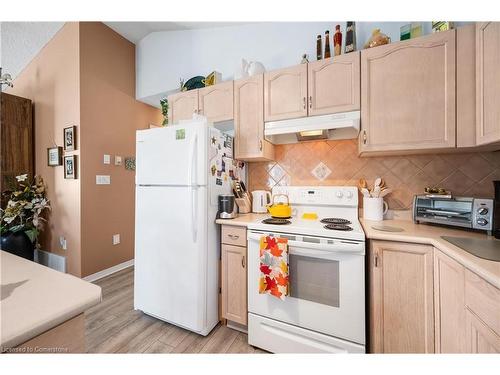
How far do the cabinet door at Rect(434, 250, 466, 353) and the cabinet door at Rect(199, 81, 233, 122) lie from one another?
1.78 metres

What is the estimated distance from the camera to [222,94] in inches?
76.8

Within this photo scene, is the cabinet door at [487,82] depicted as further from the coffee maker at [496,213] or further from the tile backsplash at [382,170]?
the tile backsplash at [382,170]

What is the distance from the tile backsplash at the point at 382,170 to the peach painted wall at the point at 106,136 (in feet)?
6.31

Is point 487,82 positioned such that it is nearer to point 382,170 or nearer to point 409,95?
point 409,95

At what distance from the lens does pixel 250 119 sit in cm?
184

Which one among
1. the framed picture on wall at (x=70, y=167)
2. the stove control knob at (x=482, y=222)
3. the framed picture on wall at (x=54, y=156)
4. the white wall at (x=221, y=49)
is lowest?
the stove control knob at (x=482, y=222)

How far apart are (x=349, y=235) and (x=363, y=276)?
0.24 metres

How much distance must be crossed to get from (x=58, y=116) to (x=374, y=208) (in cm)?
368

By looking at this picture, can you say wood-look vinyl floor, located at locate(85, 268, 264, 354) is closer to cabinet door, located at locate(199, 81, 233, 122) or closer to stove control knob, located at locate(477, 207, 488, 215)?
stove control knob, located at locate(477, 207, 488, 215)

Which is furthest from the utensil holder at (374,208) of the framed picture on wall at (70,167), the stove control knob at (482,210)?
the framed picture on wall at (70,167)

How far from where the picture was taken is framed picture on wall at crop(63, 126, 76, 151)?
241 cm

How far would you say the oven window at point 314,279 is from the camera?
1273 millimetres
